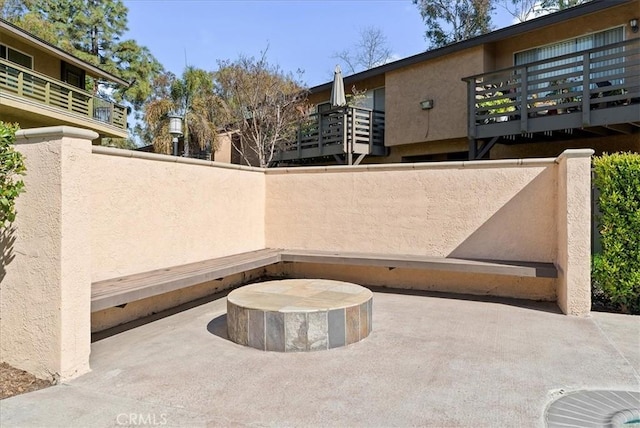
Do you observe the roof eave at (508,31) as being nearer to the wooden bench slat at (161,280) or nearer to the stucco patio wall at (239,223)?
the stucco patio wall at (239,223)

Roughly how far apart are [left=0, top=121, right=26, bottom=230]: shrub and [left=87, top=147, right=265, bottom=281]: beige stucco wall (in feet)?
2.61

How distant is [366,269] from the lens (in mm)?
7766

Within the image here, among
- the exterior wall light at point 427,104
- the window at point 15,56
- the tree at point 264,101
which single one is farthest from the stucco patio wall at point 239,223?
the window at point 15,56

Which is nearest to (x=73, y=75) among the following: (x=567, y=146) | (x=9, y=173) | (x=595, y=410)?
(x=9, y=173)

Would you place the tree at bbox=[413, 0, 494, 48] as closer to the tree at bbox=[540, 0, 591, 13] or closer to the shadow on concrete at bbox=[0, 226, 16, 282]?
the tree at bbox=[540, 0, 591, 13]

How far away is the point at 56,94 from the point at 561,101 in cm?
1597

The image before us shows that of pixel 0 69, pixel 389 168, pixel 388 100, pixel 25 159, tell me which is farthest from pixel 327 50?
pixel 25 159

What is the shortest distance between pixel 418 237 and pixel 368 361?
11.8ft

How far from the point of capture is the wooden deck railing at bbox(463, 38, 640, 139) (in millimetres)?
7973

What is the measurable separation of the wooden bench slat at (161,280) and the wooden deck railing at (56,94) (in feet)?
36.8

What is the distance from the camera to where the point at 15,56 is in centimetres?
1484

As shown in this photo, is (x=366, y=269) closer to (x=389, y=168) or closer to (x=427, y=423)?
(x=389, y=168)

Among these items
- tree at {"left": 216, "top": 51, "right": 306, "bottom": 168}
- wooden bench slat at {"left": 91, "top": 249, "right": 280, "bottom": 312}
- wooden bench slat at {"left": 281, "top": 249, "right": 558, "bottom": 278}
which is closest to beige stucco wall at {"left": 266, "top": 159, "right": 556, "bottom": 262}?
wooden bench slat at {"left": 281, "top": 249, "right": 558, "bottom": 278}

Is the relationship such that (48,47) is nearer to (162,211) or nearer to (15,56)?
(15,56)
